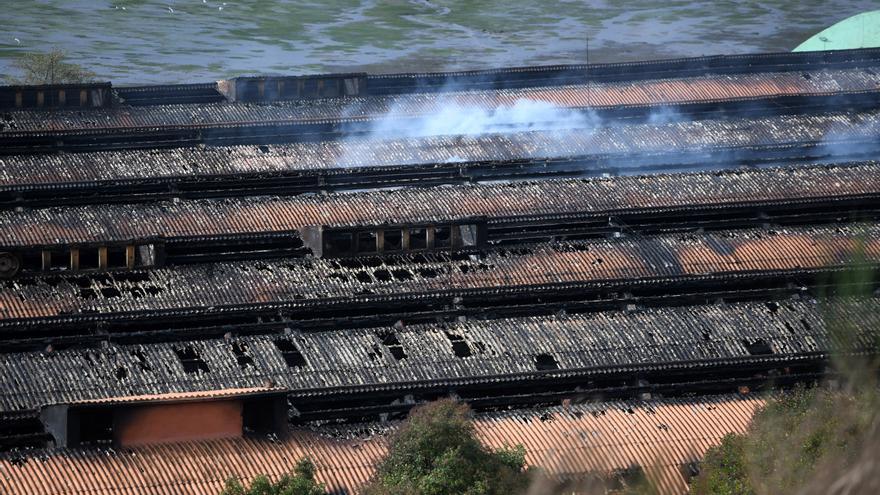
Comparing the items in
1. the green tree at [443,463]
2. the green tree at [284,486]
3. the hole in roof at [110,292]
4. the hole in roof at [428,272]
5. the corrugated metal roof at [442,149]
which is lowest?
the corrugated metal roof at [442,149]

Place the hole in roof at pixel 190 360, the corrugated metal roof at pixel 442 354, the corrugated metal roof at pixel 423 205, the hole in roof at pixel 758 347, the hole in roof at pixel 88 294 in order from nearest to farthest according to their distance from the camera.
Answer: the corrugated metal roof at pixel 442 354
the hole in roof at pixel 190 360
the hole in roof at pixel 758 347
the hole in roof at pixel 88 294
the corrugated metal roof at pixel 423 205

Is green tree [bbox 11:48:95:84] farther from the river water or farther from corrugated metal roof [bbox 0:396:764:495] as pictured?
corrugated metal roof [bbox 0:396:764:495]

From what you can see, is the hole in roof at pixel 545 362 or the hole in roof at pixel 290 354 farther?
the hole in roof at pixel 545 362

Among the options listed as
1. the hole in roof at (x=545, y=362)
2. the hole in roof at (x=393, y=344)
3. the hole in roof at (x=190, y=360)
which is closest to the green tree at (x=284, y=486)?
the hole in roof at (x=190, y=360)

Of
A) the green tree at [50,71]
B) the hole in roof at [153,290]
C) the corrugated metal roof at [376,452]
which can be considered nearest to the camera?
the corrugated metal roof at [376,452]

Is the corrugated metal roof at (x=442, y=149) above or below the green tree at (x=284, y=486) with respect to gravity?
below

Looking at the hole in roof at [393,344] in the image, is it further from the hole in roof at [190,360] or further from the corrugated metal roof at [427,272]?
the hole in roof at [190,360]

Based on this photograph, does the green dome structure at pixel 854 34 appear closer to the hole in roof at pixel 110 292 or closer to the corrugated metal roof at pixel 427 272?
the corrugated metal roof at pixel 427 272
